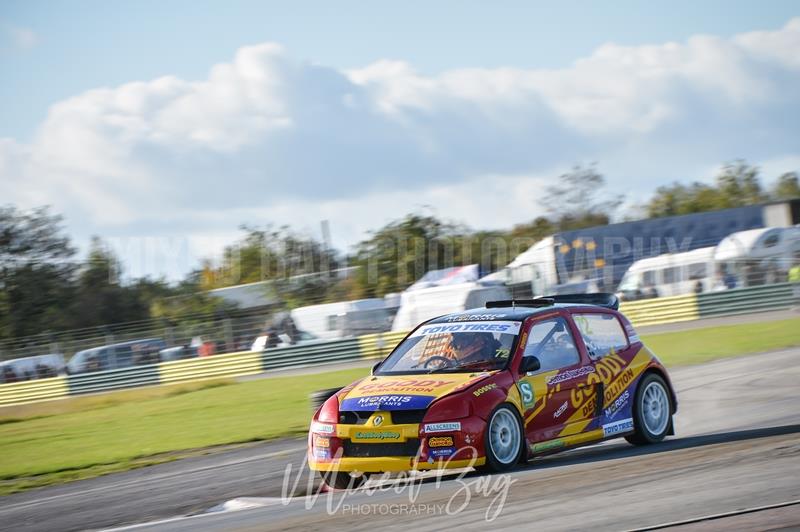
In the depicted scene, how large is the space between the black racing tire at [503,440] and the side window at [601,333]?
4.64 feet

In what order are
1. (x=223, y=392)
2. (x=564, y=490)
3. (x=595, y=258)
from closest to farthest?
(x=564, y=490) → (x=223, y=392) → (x=595, y=258)

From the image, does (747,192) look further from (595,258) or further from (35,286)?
(35,286)

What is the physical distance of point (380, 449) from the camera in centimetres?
728

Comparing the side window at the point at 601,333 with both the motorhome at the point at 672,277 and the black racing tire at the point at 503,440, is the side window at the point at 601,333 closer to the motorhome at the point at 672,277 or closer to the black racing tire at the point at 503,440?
the black racing tire at the point at 503,440

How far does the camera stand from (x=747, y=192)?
3027 inches

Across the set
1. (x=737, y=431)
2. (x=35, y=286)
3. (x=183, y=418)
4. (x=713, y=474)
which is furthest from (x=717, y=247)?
(x=35, y=286)

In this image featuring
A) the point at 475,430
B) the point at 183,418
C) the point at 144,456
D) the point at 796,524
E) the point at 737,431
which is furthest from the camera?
the point at 183,418

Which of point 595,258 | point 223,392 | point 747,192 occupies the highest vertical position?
point 747,192

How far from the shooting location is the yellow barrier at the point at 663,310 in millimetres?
30047

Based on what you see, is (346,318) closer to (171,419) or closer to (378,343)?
(378,343)

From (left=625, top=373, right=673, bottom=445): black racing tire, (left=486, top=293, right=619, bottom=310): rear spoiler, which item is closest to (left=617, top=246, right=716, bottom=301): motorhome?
(left=486, top=293, right=619, bottom=310): rear spoiler

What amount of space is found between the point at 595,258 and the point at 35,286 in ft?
113

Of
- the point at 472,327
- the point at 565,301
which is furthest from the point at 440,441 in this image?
the point at 565,301

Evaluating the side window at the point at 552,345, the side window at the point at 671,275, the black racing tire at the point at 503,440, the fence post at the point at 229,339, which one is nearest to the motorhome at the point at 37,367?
the fence post at the point at 229,339
